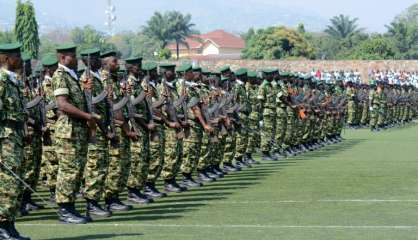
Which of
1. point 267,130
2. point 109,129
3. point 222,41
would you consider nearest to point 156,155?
point 109,129

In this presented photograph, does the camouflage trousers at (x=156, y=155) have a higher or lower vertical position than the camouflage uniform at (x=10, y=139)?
lower

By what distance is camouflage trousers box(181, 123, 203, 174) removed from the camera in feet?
46.9

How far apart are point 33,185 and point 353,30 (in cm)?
10379

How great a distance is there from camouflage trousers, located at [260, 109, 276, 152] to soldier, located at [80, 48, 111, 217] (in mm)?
9468

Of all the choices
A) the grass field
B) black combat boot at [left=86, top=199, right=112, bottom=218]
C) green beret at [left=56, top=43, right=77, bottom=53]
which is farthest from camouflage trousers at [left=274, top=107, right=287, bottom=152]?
green beret at [left=56, top=43, right=77, bottom=53]

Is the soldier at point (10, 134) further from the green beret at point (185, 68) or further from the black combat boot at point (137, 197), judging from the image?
the green beret at point (185, 68)

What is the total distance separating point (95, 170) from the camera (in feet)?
34.9

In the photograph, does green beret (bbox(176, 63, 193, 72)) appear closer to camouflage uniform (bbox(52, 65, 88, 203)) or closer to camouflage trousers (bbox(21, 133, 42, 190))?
camouflage trousers (bbox(21, 133, 42, 190))

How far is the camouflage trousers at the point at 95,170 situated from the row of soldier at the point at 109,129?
1 cm

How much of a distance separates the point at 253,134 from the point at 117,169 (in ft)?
25.7

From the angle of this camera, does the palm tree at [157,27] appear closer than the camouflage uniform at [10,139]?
No

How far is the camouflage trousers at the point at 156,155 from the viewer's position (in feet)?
41.4

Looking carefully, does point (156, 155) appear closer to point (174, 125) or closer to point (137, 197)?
point (174, 125)

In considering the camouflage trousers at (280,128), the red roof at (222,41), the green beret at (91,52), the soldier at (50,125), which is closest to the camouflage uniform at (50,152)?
the soldier at (50,125)
